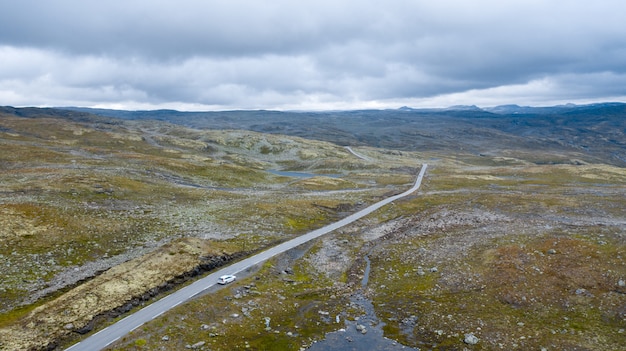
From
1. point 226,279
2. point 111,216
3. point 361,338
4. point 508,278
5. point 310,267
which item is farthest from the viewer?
point 111,216

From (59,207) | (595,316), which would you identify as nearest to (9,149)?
(59,207)

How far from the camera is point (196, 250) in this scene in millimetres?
51594

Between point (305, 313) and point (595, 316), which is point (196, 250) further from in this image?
point (595, 316)

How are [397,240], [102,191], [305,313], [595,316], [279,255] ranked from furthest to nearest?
[102,191], [397,240], [279,255], [305,313], [595,316]

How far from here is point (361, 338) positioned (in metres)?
33.7

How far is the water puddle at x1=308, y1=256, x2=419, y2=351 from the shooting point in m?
32.2

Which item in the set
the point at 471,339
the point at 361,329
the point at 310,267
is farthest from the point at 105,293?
the point at 471,339

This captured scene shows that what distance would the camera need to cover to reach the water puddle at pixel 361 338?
32.2 m

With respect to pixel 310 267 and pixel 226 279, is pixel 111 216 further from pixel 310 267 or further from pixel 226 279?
pixel 310 267

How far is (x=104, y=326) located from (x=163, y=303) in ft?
18.8

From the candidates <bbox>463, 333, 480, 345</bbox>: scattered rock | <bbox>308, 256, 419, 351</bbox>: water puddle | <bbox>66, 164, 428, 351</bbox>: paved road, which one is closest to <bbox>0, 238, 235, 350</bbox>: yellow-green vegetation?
<bbox>66, 164, 428, 351</bbox>: paved road

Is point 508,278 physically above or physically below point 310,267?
above

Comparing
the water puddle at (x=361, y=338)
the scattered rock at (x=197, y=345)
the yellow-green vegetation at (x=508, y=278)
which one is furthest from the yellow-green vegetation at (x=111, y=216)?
the yellow-green vegetation at (x=508, y=278)

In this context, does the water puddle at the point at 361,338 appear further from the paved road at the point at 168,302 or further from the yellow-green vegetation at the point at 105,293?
the yellow-green vegetation at the point at 105,293
